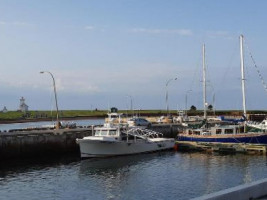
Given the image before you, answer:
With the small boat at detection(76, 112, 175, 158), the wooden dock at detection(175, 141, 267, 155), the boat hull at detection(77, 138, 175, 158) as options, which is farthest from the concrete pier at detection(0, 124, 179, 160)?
the wooden dock at detection(175, 141, 267, 155)

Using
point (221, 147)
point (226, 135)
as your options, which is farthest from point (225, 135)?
point (221, 147)

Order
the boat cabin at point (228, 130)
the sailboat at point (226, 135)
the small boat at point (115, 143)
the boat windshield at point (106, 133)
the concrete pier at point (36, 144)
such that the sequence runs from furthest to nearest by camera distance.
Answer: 1. the boat cabin at point (228, 130)
2. the sailboat at point (226, 135)
3. the boat windshield at point (106, 133)
4. the small boat at point (115, 143)
5. the concrete pier at point (36, 144)

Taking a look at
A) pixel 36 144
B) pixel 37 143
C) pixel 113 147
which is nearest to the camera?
pixel 113 147

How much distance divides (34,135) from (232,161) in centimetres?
2236

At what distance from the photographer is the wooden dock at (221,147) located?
48.1 meters

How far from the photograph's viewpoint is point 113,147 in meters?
46.4

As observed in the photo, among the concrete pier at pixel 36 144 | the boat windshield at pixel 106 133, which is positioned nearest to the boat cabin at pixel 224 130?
the boat windshield at pixel 106 133

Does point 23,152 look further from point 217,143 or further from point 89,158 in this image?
point 217,143

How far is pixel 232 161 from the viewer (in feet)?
139

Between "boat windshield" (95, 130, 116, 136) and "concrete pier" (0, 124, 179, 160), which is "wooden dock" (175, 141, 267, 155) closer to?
"boat windshield" (95, 130, 116, 136)

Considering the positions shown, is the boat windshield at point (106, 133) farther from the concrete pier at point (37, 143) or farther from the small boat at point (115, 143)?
the concrete pier at point (37, 143)

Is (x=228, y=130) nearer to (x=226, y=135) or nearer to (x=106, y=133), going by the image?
(x=226, y=135)

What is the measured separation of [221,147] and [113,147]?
45.1ft

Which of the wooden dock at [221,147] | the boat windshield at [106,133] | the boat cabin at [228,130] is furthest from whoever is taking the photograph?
the boat cabin at [228,130]
